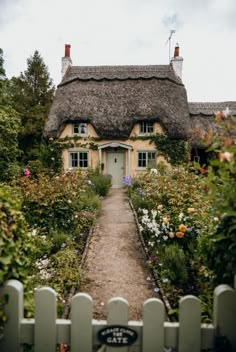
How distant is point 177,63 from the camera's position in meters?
23.2

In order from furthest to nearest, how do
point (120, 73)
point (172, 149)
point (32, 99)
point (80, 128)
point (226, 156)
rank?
point (32, 99), point (120, 73), point (80, 128), point (172, 149), point (226, 156)

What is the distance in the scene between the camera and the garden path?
16.0 ft

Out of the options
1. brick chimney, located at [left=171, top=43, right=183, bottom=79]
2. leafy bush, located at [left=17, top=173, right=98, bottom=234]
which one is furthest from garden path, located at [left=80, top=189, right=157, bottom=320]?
brick chimney, located at [left=171, top=43, right=183, bottom=79]

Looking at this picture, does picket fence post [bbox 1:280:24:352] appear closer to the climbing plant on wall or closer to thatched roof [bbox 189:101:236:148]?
the climbing plant on wall

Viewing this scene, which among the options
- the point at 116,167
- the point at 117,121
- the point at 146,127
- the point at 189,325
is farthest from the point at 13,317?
the point at 146,127

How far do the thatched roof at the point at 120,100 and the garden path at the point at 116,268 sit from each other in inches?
433

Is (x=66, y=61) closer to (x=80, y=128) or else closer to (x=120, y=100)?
(x=120, y=100)

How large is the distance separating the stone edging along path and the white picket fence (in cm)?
216

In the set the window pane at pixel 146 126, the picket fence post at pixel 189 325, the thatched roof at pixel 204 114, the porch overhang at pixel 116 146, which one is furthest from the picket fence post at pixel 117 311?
the thatched roof at pixel 204 114

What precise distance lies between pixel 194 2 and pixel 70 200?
6.99m

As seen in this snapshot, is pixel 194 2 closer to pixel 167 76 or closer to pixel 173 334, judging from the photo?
pixel 173 334

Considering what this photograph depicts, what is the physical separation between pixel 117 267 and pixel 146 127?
48.4ft

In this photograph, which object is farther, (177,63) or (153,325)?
(177,63)

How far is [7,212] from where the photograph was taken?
2.40 m
